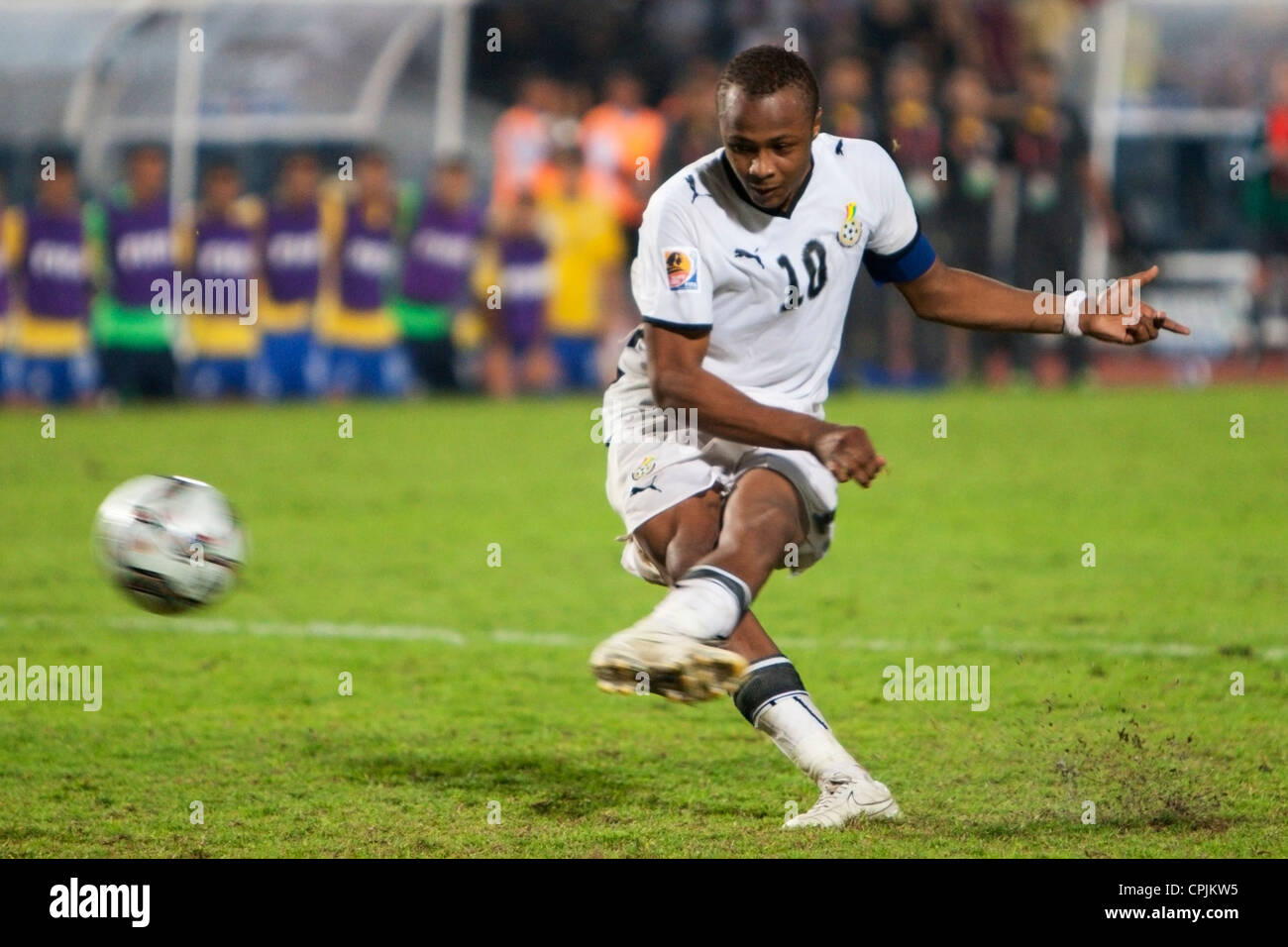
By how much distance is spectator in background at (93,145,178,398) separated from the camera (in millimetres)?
16453

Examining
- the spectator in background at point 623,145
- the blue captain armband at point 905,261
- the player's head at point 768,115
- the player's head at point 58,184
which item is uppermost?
the spectator in background at point 623,145

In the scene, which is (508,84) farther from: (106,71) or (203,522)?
(203,522)

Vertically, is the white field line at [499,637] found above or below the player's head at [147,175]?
below

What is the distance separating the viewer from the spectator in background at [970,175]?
56.0 ft

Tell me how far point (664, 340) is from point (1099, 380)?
1431 centimetres

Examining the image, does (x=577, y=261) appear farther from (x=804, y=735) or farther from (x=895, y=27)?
(x=804, y=735)

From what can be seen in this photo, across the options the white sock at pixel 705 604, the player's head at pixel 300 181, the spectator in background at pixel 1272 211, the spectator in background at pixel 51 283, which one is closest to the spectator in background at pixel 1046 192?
the spectator in background at pixel 1272 211

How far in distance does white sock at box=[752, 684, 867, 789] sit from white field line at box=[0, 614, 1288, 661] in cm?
206

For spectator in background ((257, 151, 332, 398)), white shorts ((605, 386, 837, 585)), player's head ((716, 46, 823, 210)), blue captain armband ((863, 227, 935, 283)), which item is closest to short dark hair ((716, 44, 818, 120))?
player's head ((716, 46, 823, 210))

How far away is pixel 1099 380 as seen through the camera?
18.1 m

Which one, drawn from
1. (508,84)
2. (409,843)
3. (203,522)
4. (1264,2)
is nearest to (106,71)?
(508,84)

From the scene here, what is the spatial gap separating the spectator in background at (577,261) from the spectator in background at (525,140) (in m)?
0.46

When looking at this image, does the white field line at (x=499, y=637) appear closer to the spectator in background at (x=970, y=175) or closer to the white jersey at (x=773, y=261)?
the white jersey at (x=773, y=261)

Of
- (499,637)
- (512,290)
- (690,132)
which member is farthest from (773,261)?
(512,290)
